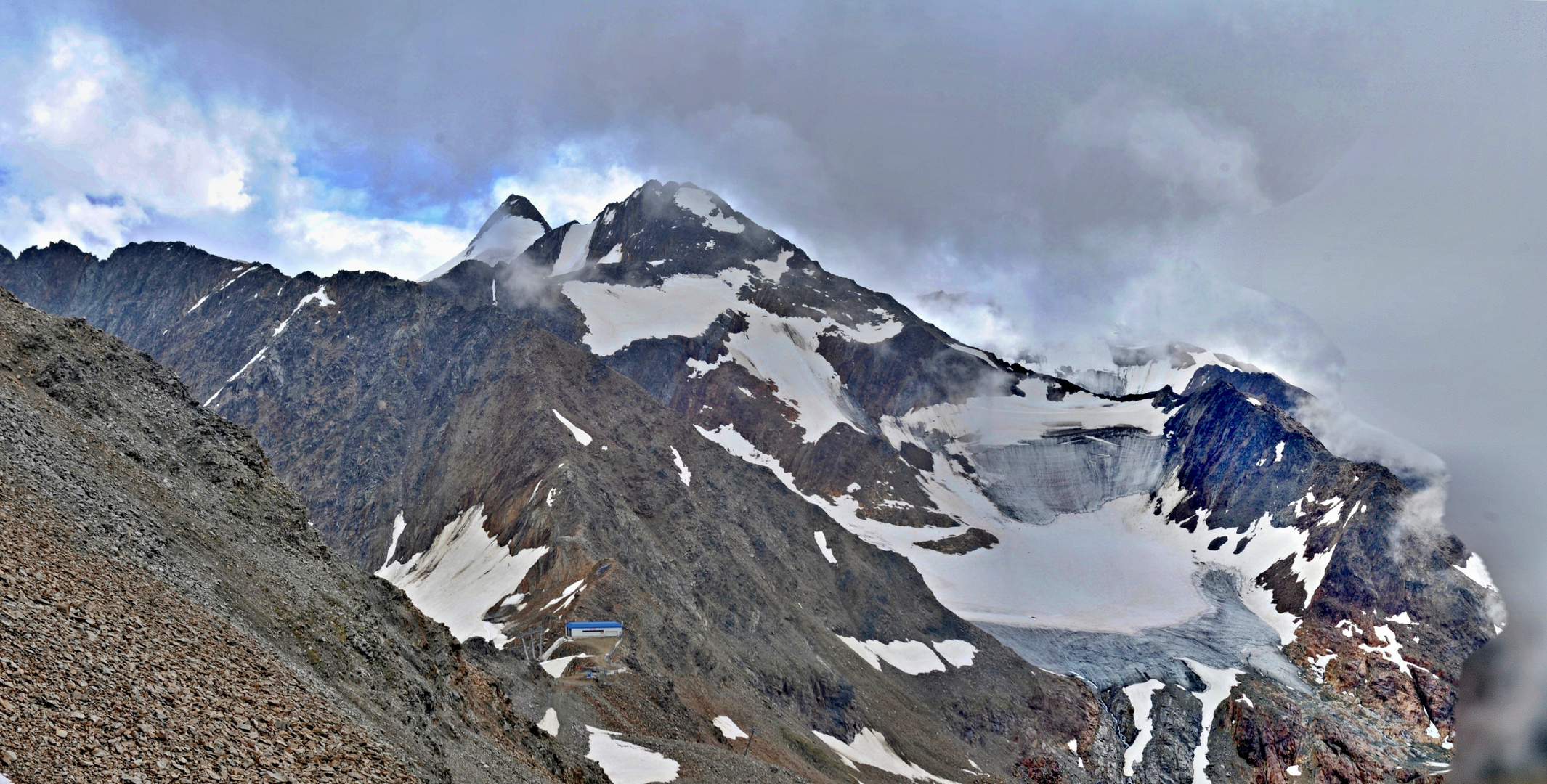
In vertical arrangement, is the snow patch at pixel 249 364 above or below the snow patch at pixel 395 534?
above

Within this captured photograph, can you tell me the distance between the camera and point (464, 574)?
3573 inches

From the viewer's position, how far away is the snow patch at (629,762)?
44.4 meters

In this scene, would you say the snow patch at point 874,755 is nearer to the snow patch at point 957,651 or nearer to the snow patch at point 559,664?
the snow patch at point 559,664

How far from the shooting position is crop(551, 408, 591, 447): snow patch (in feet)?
366

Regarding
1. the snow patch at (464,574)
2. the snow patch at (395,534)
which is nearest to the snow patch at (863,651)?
the snow patch at (464,574)

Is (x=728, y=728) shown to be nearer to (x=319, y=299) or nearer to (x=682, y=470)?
(x=682, y=470)

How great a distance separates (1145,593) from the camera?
562 ft

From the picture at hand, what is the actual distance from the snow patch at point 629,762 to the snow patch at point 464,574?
75.7 feet

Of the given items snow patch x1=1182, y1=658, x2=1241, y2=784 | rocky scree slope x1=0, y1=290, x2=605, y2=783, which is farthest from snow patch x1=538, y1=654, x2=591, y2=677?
snow patch x1=1182, y1=658, x2=1241, y2=784

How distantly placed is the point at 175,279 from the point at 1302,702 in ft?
590

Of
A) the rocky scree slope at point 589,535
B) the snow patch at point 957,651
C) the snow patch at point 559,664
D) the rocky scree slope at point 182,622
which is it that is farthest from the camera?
the snow patch at point 957,651

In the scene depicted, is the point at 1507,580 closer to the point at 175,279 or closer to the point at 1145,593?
the point at 1145,593

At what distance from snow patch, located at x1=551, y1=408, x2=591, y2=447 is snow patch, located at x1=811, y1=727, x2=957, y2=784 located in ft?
145

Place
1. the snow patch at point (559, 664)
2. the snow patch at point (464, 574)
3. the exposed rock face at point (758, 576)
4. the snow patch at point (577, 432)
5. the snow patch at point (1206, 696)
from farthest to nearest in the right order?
the snow patch at point (1206, 696)
the snow patch at point (577, 432)
the exposed rock face at point (758, 576)
the snow patch at point (464, 574)
the snow patch at point (559, 664)
